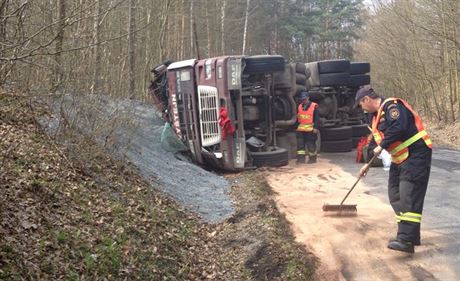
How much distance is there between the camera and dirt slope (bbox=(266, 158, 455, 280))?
16.4 ft

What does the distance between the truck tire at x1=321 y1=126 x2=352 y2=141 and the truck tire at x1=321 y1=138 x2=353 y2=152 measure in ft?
0.26

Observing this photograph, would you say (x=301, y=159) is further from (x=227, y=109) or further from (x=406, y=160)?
(x=406, y=160)

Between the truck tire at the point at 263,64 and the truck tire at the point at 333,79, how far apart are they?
2.71m

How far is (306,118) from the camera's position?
12.1m

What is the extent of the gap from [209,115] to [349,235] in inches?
216

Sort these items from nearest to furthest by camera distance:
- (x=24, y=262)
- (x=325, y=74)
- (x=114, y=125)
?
(x=24, y=262) < (x=114, y=125) < (x=325, y=74)

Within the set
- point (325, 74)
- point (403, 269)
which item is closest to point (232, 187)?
point (403, 269)

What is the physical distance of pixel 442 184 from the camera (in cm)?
886

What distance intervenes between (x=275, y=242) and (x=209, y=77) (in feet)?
19.0

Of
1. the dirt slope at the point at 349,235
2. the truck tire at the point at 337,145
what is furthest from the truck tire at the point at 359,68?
the dirt slope at the point at 349,235

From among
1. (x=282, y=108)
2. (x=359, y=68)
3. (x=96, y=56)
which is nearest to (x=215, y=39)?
(x=359, y=68)

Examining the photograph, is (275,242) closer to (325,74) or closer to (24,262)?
(24,262)

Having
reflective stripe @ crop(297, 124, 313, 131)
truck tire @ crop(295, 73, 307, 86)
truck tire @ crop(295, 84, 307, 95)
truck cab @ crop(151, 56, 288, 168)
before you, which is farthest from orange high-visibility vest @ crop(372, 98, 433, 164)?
truck tire @ crop(295, 73, 307, 86)

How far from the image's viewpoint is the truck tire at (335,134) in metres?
13.4
